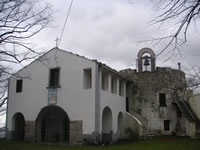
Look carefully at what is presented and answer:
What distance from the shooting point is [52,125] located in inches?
749

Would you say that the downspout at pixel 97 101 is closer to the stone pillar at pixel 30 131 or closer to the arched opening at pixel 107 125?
the arched opening at pixel 107 125

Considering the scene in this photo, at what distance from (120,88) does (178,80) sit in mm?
5561

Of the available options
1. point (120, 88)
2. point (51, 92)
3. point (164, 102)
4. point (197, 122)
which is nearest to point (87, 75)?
point (51, 92)

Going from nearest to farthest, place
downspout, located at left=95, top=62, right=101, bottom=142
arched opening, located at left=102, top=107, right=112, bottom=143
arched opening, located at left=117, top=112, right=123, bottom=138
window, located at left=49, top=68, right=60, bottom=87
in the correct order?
downspout, located at left=95, top=62, right=101, bottom=142 → arched opening, located at left=102, top=107, right=112, bottom=143 → window, located at left=49, top=68, right=60, bottom=87 → arched opening, located at left=117, top=112, right=123, bottom=138

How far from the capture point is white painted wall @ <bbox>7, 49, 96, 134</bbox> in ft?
48.3

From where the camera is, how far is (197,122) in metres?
18.2

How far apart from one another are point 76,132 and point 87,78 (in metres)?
3.69

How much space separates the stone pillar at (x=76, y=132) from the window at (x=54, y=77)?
3208 millimetres

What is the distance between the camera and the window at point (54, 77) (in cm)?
1647

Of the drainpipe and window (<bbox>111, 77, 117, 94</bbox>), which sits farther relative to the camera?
window (<bbox>111, 77, 117, 94</bbox>)

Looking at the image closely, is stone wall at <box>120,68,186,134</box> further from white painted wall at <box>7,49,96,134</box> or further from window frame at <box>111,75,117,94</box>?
white painted wall at <box>7,49,96,134</box>

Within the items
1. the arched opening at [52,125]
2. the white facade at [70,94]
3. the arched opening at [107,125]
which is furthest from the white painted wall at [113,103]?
the arched opening at [52,125]

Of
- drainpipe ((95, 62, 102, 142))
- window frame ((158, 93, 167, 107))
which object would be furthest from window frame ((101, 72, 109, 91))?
window frame ((158, 93, 167, 107))

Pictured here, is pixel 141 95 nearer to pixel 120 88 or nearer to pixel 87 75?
pixel 120 88
